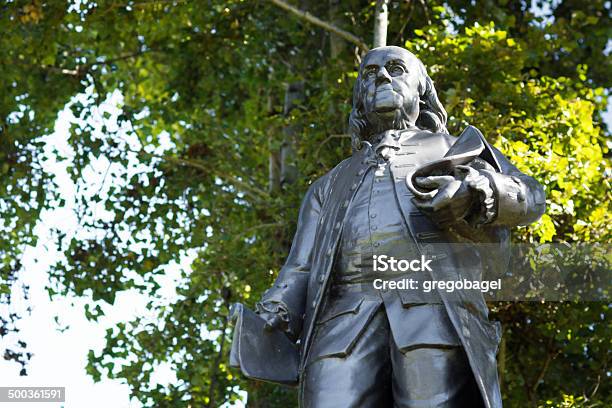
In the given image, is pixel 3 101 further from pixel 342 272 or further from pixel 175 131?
pixel 342 272

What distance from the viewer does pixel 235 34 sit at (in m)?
15.3

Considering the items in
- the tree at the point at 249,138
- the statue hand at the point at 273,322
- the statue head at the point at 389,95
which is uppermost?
the tree at the point at 249,138

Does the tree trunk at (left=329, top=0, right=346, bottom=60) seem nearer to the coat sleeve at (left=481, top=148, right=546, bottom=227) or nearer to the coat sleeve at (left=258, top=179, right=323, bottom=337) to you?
the coat sleeve at (left=258, top=179, right=323, bottom=337)

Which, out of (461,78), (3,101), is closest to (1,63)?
(3,101)

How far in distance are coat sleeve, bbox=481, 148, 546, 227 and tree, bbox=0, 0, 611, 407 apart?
16.9ft

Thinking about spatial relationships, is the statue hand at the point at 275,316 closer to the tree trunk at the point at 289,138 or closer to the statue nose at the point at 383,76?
the statue nose at the point at 383,76

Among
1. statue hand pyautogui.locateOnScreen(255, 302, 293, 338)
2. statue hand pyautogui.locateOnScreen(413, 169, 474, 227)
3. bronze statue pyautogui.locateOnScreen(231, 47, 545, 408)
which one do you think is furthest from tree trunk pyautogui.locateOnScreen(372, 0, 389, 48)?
statue hand pyautogui.locateOnScreen(413, 169, 474, 227)

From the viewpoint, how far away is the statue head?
649 cm

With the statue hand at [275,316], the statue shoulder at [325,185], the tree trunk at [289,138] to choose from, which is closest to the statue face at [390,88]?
the statue shoulder at [325,185]

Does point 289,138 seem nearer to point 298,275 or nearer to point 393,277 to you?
point 298,275

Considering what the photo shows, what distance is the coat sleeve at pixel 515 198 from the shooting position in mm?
5801

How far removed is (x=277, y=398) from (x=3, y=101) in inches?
169

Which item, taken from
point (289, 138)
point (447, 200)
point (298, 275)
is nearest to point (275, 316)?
point (298, 275)

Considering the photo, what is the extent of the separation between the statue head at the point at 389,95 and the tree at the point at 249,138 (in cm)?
464
